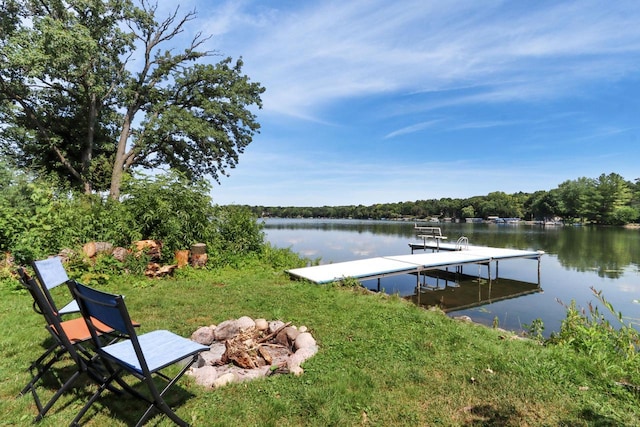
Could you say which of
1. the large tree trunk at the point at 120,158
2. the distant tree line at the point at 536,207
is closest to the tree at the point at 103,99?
the large tree trunk at the point at 120,158

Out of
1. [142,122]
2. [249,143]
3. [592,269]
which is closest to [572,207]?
[592,269]

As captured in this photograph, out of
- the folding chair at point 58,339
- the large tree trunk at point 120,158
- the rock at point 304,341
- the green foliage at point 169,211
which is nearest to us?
the folding chair at point 58,339

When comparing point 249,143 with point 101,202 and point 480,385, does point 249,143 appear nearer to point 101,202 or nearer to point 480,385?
point 101,202

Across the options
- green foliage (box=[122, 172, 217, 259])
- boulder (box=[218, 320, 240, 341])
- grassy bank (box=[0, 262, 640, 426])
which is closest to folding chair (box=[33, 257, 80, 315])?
grassy bank (box=[0, 262, 640, 426])

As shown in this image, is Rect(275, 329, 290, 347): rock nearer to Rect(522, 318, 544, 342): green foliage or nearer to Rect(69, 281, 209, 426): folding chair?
Rect(69, 281, 209, 426): folding chair

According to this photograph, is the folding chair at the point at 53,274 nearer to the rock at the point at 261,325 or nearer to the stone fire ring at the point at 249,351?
the stone fire ring at the point at 249,351

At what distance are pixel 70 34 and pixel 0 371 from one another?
13.8 meters

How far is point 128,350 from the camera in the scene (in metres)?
2.49

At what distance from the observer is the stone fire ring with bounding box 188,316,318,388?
10.6ft

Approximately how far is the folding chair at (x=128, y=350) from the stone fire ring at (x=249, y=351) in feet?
2.45

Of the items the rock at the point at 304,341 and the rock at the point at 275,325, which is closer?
the rock at the point at 304,341

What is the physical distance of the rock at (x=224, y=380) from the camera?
301 cm

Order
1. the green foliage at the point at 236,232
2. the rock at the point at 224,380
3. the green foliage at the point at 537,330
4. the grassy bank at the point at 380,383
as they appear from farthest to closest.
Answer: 1. the green foliage at the point at 236,232
2. the green foliage at the point at 537,330
3. the rock at the point at 224,380
4. the grassy bank at the point at 380,383

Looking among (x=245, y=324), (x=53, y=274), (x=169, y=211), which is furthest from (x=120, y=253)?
(x=245, y=324)
